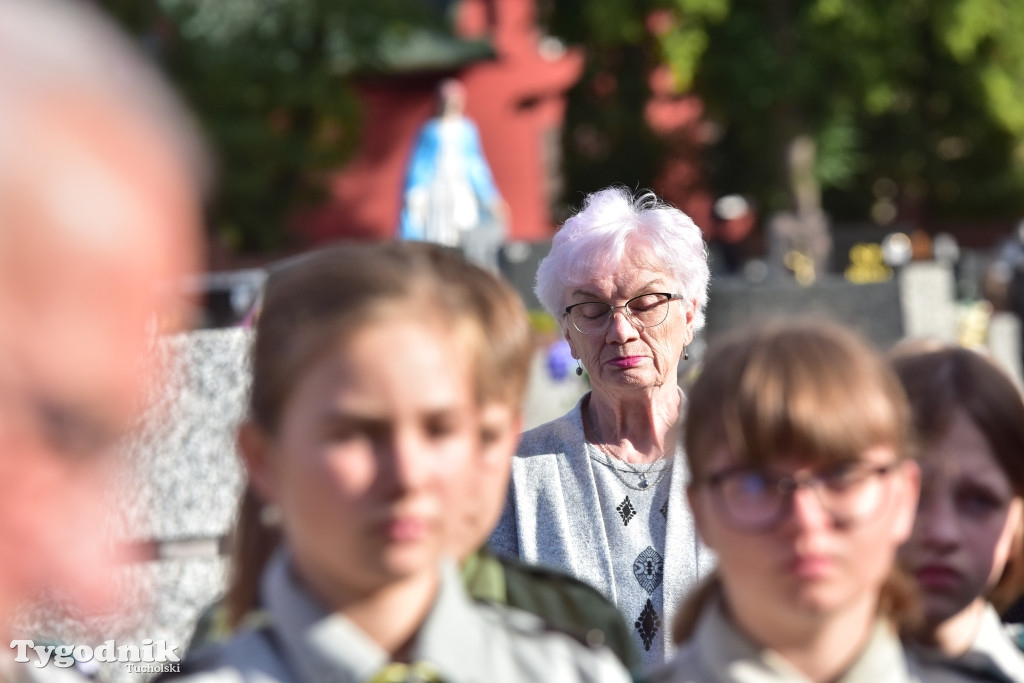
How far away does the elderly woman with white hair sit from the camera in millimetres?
3041

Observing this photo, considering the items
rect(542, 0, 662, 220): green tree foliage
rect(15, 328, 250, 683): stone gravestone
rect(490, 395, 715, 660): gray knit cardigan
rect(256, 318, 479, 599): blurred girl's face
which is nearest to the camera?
rect(256, 318, 479, 599): blurred girl's face

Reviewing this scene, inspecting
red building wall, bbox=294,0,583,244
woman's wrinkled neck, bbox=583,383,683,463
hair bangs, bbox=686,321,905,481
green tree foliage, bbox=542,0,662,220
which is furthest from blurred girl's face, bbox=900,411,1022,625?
red building wall, bbox=294,0,583,244

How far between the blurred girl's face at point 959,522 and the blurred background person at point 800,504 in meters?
0.28

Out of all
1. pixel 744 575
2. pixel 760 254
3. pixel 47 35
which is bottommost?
pixel 744 575

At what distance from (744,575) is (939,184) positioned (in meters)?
35.0

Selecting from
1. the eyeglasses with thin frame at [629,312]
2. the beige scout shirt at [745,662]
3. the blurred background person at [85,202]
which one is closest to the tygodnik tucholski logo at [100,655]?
the beige scout shirt at [745,662]

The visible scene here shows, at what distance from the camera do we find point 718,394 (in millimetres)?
1667

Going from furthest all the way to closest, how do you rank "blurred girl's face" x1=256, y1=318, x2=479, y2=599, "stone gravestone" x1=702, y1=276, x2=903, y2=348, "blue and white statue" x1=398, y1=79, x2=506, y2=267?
"blue and white statue" x1=398, y1=79, x2=506, y2=267 < "stone gravestone" x1=702, y1=276, x2=903, y2=348 < "blurred girl's face" x1=256, y1=318, x2=479, y2=599

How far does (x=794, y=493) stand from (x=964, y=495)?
0.56 meters

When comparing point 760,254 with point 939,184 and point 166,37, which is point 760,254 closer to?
point 939,184

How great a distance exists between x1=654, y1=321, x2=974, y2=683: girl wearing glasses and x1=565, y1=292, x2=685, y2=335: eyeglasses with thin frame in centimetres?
172

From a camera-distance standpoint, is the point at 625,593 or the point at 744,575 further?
the point at 625,593

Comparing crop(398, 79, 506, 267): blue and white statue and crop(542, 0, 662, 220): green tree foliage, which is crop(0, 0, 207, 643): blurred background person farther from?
crop(542, 0, 662, 220): green tree foliage

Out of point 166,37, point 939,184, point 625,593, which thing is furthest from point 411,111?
point 625,593
